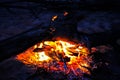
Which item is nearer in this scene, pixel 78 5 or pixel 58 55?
pixel 58 55

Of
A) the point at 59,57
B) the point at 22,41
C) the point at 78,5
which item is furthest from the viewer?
the point at 78,5

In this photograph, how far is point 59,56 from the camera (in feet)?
8.54

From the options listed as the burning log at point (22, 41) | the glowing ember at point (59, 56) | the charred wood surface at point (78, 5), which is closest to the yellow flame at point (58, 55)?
the glowing ember at point (59, 56)

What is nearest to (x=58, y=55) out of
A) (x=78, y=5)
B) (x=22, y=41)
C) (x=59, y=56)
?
(x=59, y=56)

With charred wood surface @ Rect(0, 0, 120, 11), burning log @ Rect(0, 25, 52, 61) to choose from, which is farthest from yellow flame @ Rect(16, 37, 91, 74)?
charred wood surface @ Rect(0, 0, 120, 11)

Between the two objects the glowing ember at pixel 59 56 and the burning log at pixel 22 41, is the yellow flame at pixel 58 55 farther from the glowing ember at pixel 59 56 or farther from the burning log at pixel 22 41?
the burning log at pixel 22 41

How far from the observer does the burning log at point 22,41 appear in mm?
2657

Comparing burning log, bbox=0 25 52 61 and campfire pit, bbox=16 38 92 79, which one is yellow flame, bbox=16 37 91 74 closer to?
campfire pit, bbox=16 38 92 79

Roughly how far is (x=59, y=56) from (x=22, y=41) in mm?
746

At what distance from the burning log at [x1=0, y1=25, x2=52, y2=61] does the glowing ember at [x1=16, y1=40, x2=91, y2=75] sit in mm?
131

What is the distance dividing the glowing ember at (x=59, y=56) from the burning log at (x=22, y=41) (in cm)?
13

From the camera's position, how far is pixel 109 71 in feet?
7.80

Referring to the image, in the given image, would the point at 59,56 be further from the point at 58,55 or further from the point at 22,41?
the point at 22,41

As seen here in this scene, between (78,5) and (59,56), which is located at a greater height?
(78,5)
